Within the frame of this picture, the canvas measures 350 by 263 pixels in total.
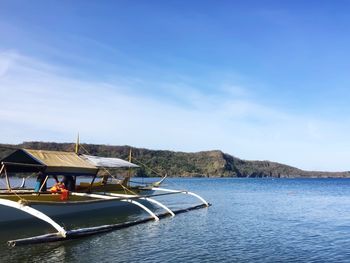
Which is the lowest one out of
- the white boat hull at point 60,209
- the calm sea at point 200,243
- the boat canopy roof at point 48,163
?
the calm sea at point 200,243

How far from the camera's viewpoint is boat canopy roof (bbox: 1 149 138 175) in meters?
24.2

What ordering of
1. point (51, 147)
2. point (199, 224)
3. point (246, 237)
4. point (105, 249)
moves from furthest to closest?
1. point (51, 147)
2. point (199, 224)
3. point (246, 237)
4. point (105, 249)

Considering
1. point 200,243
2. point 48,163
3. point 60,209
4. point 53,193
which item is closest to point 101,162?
point 60,209

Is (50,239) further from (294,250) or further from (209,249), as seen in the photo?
(294,250)

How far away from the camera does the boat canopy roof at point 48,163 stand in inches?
955

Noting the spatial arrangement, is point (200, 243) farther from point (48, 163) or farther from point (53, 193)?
point (48, 163)

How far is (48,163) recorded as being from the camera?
80.7 feet

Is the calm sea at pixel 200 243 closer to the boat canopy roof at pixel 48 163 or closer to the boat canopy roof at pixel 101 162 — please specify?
the boat canopy roof at pixel 48 163

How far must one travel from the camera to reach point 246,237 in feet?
73.3

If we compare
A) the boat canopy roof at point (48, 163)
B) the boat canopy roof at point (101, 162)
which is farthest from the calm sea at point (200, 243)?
the boat canopy roof at point (101, 162)

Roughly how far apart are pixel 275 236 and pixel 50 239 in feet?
39.1

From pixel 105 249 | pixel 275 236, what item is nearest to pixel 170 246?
pixel 105 249

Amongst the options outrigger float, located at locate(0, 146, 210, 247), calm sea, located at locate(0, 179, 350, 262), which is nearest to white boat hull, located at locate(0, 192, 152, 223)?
outrigger float, located at locate(0, 146, 210, 247)

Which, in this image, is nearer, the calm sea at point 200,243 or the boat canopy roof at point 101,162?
the calm sea at point 200,243
